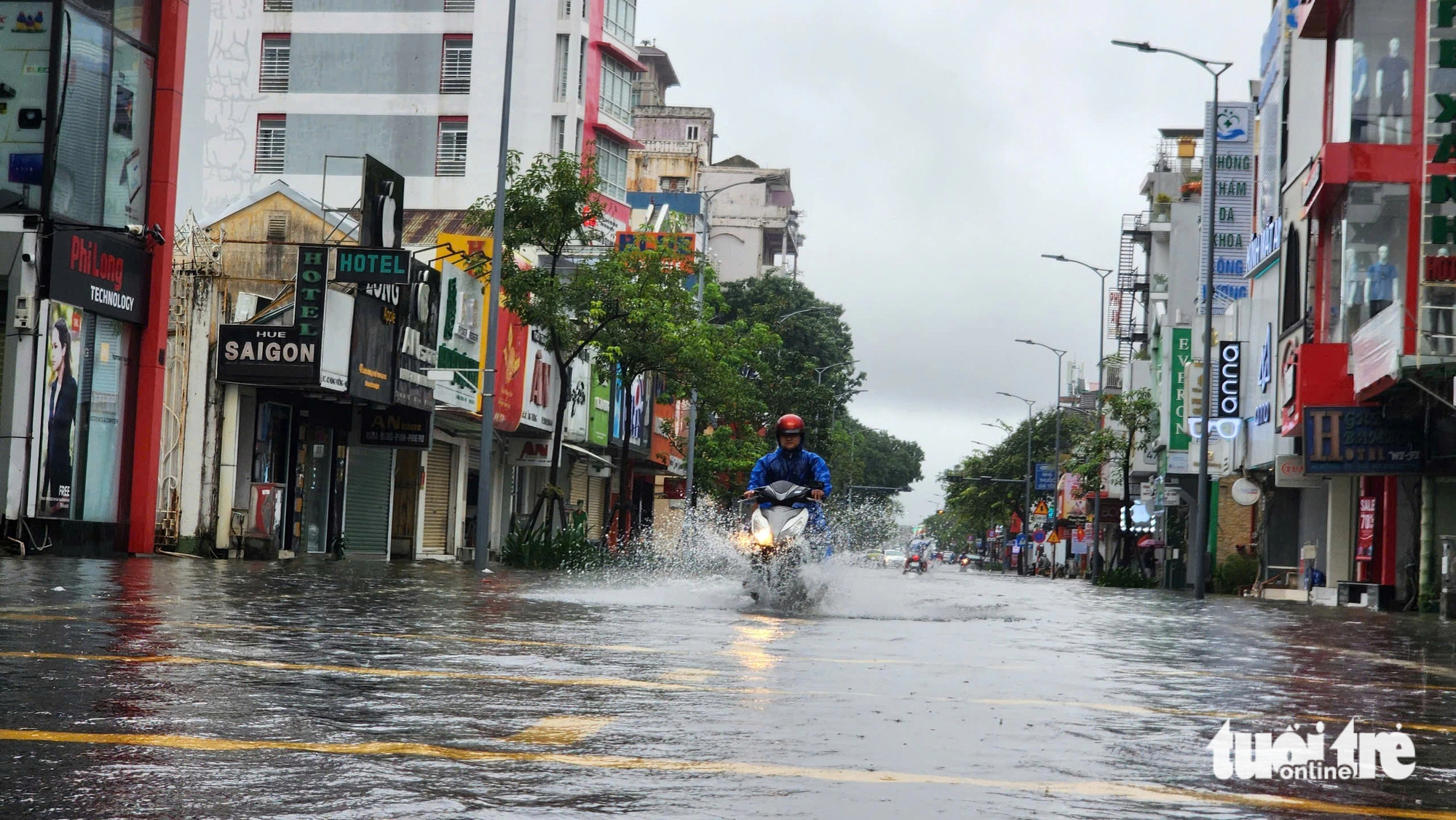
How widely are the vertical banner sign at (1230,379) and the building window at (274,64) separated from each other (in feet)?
103

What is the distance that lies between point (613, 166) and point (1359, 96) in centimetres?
3764

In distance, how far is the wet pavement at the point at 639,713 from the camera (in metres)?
4.92

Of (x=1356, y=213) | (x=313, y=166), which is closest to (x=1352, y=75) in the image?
(x=1356, y=213)

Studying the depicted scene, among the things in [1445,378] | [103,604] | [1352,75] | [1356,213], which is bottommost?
[103,604]

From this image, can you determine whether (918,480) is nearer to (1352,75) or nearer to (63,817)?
(1352,75)

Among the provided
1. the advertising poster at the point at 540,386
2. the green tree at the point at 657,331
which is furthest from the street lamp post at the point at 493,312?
the advertising poster at the point at 540,386

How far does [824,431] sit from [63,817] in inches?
2609

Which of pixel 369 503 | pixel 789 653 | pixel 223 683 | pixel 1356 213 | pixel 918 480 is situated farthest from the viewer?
pixel 918 480

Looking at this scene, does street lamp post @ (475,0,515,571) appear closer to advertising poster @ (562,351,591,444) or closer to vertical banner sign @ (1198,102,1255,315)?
advertising poster @ (562,351,591,444)

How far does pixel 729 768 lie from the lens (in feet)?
18.0

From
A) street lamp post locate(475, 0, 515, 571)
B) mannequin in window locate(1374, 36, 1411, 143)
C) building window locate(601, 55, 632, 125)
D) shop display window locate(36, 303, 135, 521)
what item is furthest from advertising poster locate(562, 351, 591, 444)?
Answer: mannequin in window locate(1374, 36, 1411, 143)

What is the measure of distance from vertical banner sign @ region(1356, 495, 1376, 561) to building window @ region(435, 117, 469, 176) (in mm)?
32656

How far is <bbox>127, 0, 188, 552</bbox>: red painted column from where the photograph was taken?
2669cm

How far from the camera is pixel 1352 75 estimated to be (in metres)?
Result: 32.3
